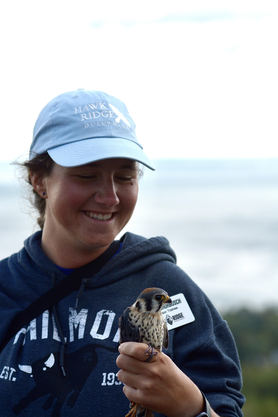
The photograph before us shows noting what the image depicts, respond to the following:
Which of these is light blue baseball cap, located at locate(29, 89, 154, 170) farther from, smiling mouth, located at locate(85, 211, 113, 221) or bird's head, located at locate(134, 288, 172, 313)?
bird's head, located at locate(134, 288, 172, 313)

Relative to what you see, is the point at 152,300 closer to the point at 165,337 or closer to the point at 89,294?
the point at 165,337

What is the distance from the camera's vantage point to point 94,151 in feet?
8.75

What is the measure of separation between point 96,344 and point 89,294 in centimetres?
26

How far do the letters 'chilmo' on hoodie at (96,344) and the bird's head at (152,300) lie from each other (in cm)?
51

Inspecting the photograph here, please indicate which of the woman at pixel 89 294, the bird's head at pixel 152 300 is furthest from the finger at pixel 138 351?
the woman at pixel 89 294

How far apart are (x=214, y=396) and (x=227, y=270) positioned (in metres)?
25.3

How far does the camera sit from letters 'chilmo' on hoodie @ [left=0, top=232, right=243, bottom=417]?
8.75 ft

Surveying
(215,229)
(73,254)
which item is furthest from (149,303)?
(215,229)

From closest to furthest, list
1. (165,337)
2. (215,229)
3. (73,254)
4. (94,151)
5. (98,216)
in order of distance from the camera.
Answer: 1. (165,337)
2. (94,151)
3. (98,216)
4. (73,254)
5. (215,229)

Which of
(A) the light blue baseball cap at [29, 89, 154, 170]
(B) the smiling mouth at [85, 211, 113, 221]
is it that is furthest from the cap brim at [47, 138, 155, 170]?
(B) the smiling mouth at [85, 211, 113, 221]

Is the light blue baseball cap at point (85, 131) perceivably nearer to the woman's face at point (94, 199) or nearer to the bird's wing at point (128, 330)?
the woman's face at point (94, 199)

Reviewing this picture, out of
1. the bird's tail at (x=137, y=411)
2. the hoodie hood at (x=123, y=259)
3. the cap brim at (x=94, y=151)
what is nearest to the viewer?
the bird's tail at (x=137, y=411)

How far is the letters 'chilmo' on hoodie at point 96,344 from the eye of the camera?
2668 millimetres

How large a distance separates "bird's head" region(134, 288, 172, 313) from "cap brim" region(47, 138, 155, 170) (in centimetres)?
68
